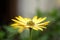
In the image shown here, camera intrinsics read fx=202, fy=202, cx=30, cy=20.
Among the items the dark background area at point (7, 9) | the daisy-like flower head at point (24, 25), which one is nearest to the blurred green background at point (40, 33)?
the daisy-like flower head at point (24, 25)

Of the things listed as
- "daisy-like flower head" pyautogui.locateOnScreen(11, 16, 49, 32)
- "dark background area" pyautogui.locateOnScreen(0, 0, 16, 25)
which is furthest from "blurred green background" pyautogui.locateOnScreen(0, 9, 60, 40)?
"dark background area" pyautogui.locateOnScreen(0, 0, 16, 25)

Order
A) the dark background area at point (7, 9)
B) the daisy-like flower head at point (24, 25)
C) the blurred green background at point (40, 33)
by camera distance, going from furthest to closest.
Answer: the dark background area at point (7, 9) → the blurred green background at point (40, 33) → the daisy-like flower head at point (24, 25)

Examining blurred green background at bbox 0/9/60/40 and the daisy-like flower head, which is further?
blurred green background at bbox 0/9/60/40

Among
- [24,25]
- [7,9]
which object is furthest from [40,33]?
[7,9]

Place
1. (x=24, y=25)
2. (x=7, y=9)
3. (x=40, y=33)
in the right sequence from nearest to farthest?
(x=24, y=25) < (x=40, y=33) < (x=7, y=9)

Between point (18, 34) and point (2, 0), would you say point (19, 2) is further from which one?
point (18, 34)

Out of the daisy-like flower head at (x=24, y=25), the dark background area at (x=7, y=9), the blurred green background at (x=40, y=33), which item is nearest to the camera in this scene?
the daisy-like flower head at (x=24, y=25)

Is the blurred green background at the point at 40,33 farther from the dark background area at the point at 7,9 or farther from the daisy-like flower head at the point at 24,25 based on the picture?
the dark background area at the point at 7,9

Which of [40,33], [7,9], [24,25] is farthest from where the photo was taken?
[7,9]

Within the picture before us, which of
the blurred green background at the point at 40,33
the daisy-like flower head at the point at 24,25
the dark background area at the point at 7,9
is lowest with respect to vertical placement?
the daisy-like flower head at the point at 24,25

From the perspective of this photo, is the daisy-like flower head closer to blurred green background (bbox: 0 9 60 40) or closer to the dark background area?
blurred green background (bbox: 0 9 60 40)

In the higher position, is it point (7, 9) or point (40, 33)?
point (7, 9)

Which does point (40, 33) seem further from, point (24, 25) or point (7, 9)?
point (7, 9)
